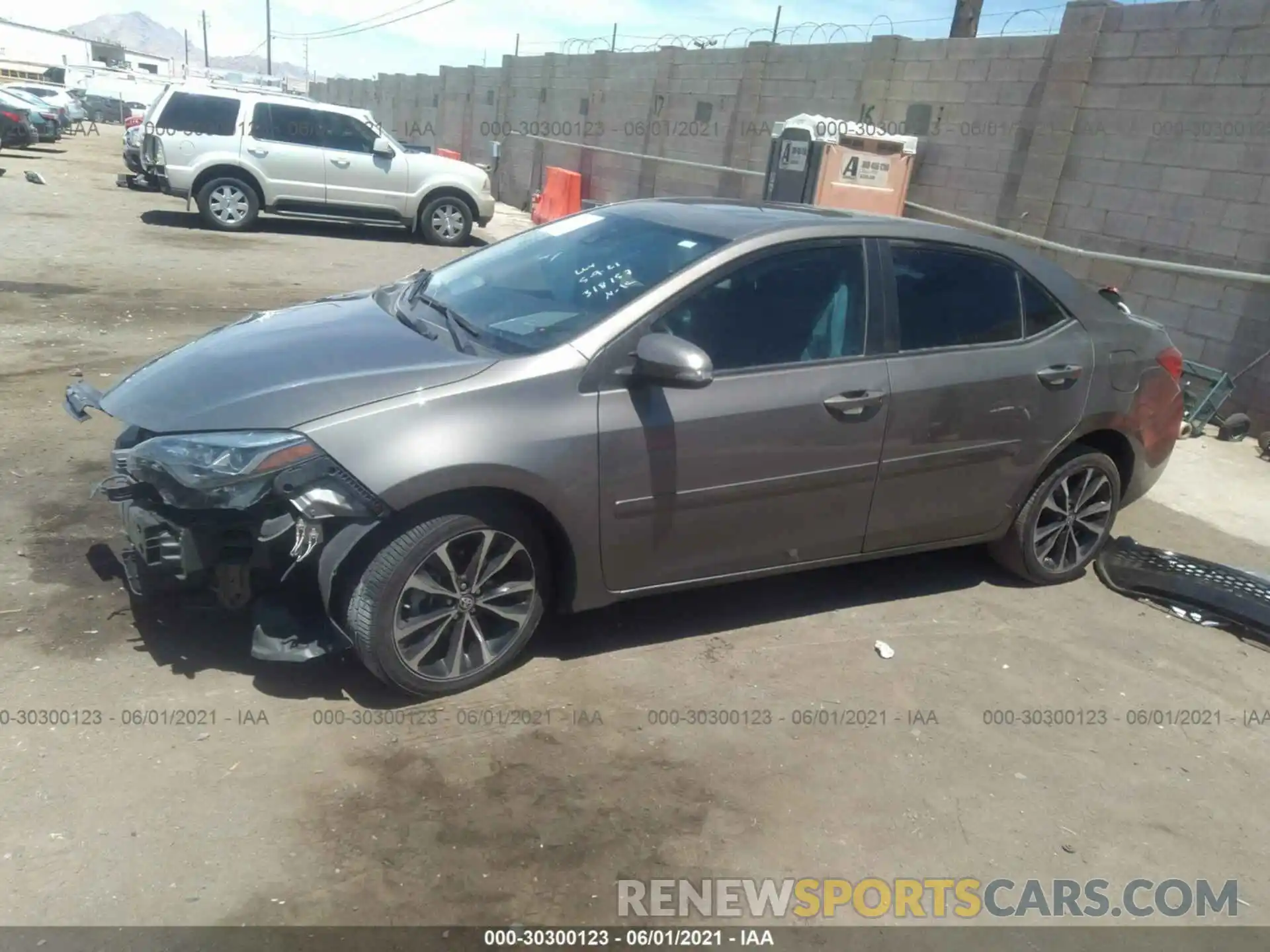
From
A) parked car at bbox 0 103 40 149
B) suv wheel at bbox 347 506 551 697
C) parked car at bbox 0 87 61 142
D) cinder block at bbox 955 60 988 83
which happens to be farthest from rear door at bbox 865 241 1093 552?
parked car at bbox 0 87 61 142

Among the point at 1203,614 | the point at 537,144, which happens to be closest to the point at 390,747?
the point at 1203,614

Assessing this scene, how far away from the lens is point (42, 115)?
26000mm

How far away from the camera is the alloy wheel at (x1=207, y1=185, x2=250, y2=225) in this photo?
14.3 metres

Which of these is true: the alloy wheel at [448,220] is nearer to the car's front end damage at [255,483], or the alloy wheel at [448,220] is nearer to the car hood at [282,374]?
the car hood at [282,374]

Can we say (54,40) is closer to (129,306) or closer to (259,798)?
(129,306)

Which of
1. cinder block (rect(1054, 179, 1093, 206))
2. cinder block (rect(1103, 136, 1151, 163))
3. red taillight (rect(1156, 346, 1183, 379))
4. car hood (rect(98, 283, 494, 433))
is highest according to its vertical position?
cinder block (rect(1103, 136, 1151, 163))

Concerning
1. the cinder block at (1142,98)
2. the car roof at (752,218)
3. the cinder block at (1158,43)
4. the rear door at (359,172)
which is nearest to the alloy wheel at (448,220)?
the rear door at (359,172)

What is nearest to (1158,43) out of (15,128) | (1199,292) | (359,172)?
(1199,292)

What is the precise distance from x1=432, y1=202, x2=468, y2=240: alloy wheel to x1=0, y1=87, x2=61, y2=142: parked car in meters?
14.8

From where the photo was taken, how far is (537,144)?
878 inches

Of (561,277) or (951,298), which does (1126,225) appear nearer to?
(951,298)

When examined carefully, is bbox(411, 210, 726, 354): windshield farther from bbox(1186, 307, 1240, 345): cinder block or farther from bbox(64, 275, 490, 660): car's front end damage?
bbox(1186, 307, 1240, 345): cinder block

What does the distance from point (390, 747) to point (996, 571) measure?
3253 millimetres

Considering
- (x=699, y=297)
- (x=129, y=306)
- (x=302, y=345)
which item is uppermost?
(x=699, y=297)
